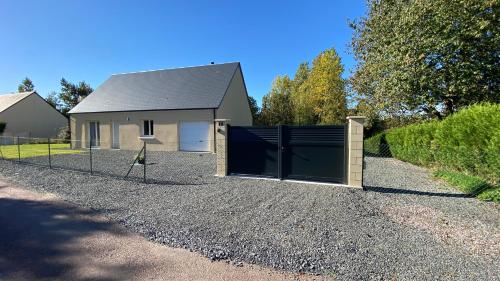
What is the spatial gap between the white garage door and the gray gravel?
9.18m

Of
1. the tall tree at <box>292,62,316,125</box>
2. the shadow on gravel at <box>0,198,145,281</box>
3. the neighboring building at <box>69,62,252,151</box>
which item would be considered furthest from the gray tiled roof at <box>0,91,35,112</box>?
the shadow on gravel at <box>0,198,145,281</box>

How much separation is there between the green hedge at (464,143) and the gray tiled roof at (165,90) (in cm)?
1171

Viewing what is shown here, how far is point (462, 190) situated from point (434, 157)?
14.1ft

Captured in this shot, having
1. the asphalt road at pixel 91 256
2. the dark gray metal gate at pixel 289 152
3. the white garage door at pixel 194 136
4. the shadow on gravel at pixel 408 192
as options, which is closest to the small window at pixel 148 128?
the white garage door at pixel 194 136

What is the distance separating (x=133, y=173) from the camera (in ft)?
30.0

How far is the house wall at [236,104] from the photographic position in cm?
1842

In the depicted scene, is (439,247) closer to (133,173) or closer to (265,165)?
(265,165)

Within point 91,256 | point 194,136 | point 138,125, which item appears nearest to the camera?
point 91,256

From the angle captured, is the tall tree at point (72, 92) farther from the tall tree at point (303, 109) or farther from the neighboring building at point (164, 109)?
the tall tree at point (303, 109)

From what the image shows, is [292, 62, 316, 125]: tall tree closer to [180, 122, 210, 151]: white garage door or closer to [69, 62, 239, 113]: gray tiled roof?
[69, 62, 239, 113]: gray tiled roof

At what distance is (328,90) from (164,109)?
1745cm

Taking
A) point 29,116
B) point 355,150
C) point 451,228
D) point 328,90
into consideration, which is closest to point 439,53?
point 355,150

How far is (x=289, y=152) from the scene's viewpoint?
775 centimetres

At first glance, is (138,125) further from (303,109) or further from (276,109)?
(303,109)
